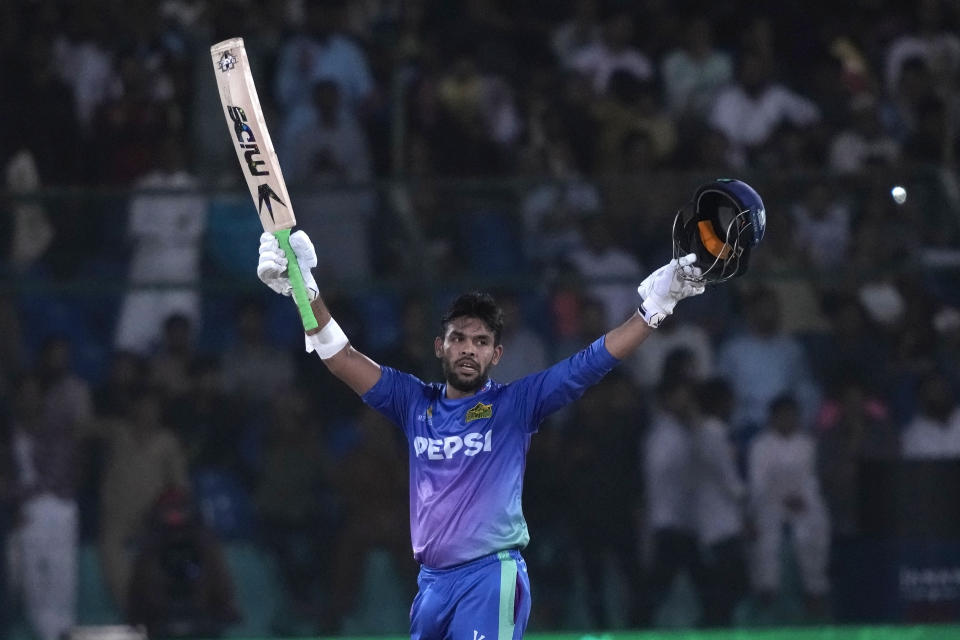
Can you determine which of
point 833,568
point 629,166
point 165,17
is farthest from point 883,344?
point 165,17

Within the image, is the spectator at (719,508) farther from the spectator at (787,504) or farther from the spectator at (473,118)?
the spectator at (473,118)

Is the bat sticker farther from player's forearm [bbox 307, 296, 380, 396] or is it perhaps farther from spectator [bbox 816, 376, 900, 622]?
spectator [bbox 816, 376, 900, 622]

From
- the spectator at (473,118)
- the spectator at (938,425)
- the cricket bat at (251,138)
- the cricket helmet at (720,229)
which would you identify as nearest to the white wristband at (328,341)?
the cricket bat at (251,138)

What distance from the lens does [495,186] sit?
10547 millimetres

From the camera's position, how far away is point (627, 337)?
625 cm

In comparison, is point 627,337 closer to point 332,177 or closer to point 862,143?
point 332,177

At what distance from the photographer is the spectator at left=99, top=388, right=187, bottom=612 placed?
10266 millimetres

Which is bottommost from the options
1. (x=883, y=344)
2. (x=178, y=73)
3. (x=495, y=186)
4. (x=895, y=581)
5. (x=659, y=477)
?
(x=895, y=581)

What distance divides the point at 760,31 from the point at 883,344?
344 centimetres

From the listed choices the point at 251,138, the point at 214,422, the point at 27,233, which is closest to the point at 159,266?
the point at 27,233

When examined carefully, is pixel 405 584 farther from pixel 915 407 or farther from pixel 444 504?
pixel 444 504

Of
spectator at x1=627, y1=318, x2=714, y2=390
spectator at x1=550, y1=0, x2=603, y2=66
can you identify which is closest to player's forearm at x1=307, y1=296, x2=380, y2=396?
spectator at x1=627, y1=318, x2=714, y2=390

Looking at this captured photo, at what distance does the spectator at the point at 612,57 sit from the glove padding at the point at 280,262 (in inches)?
257

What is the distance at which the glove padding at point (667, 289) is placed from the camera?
629cm
